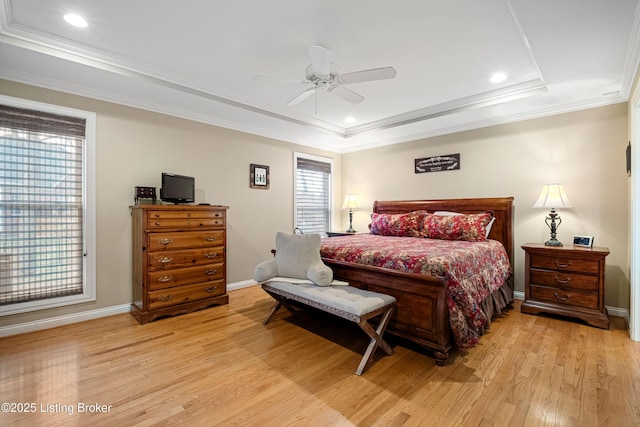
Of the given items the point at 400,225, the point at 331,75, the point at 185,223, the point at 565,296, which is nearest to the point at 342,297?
the point at 331,75

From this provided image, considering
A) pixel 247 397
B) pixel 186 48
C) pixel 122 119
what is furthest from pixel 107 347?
pixel 186 48

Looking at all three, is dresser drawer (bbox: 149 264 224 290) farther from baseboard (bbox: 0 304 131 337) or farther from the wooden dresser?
baseboard (bbox: 0 304 131 337)

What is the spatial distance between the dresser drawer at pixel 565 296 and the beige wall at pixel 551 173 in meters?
0.61

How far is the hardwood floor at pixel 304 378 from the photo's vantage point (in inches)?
67.6

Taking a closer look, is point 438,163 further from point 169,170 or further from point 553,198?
point 169,170

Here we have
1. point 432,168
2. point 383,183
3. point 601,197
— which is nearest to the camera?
point 601,197

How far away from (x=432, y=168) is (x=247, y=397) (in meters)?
4.13

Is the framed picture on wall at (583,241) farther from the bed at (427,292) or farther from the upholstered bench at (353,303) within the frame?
the upholstered bench at (353,303)

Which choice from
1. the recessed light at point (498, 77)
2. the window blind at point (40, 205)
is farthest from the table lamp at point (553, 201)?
the window blind at point (40, 205)

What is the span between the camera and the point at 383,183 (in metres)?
5.41

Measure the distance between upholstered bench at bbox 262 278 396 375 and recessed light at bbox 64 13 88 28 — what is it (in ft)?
8.63

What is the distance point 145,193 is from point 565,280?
4.77 meters

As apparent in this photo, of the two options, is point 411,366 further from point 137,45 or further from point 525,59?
point 137,45

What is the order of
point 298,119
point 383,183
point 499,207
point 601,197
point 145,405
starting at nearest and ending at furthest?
point 145,405 → point 601,197 → point 499,207 → point 298,119 → point 383,183
